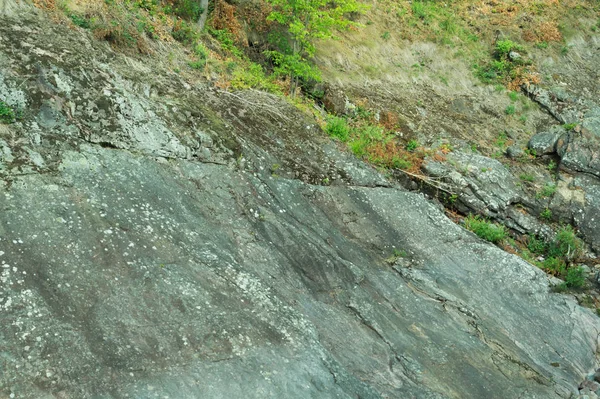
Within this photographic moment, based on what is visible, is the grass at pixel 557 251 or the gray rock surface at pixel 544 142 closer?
the grass at pixel 557 251

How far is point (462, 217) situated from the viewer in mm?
14281

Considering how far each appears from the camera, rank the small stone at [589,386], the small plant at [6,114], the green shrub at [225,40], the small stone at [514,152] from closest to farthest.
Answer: the small plant at [6,114]
the small stone at [589,386]
the green shrub at [225,40]
the small stone at [514,152]

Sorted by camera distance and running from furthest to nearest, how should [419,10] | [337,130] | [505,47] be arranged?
[419,10]
[505,47]
[337,130]

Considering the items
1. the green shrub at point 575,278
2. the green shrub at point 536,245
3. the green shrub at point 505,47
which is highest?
the green shrub at point 505,47

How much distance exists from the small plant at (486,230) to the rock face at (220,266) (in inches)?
37.2

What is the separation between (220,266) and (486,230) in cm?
799

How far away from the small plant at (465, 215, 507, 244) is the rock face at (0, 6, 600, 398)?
3.10 feet

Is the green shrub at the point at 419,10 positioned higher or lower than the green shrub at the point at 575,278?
higher

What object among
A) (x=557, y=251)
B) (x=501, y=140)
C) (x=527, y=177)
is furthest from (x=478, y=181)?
(x=501, y=140)

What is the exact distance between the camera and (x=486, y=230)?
43.5ft

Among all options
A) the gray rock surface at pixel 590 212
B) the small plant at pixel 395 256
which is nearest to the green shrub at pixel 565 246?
the gray rock surface at pixel 590 212

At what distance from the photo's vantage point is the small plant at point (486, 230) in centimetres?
1322

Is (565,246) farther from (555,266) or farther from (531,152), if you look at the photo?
(531,152)

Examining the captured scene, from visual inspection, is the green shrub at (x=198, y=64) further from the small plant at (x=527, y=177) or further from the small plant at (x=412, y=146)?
the small plant at (x=527, y=177)
